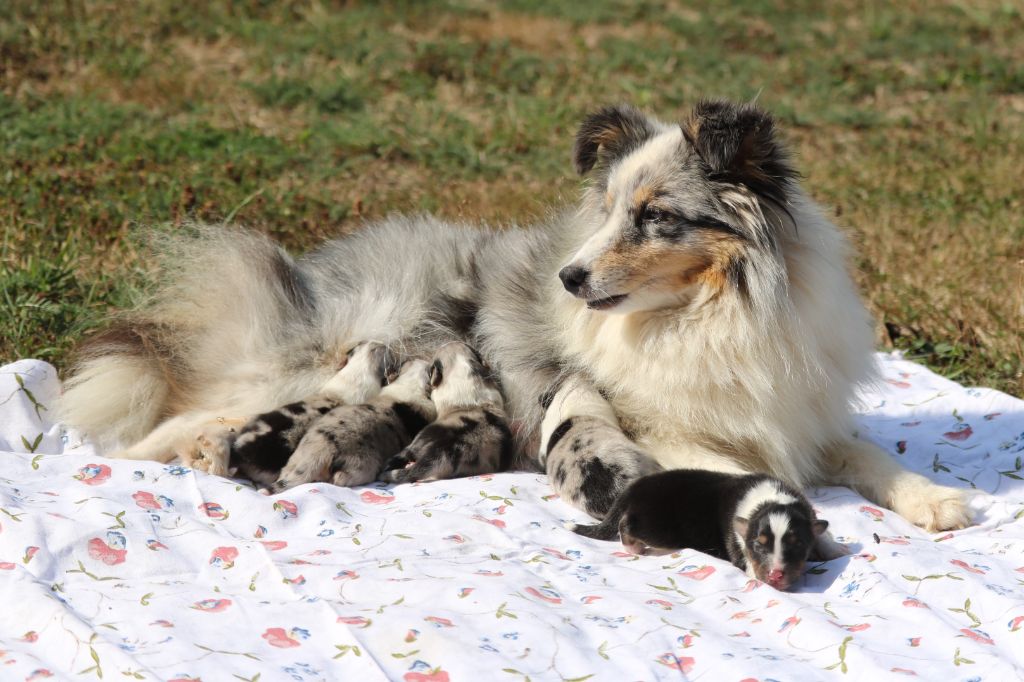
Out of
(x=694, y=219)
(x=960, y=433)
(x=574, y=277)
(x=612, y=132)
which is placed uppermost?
(x=612, y=132)

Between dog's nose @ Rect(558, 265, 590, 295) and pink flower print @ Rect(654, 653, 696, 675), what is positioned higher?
dog's nose @ Rect(558, 265, 590, 295)

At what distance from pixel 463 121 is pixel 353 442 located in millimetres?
5569

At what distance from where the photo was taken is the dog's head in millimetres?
3891

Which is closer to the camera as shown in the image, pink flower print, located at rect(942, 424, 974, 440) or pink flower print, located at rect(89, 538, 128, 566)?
pink flower print, located at rect(89, 538, 128, 566)

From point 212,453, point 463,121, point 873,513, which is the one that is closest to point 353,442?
point 212,453

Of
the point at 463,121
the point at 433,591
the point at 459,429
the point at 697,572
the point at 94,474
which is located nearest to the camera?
the point at 433,591

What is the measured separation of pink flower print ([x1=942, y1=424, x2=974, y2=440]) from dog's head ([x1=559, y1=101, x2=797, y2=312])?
1.64 meters

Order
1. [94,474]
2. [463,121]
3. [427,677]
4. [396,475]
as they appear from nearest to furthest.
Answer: [427,677] → [94,474] → [396,475] → [463,121]

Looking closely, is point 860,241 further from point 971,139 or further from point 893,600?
point 893,600

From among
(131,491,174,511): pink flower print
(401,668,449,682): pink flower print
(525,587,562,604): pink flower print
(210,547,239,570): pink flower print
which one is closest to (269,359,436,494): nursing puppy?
(131,491,174,511): pink flower print

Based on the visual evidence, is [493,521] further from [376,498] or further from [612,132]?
[612,132]

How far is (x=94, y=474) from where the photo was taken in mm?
3877

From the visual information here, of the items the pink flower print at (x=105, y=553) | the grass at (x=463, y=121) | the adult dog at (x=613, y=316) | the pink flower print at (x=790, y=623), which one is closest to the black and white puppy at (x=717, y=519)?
the pink flower print at (x=790, y=623)

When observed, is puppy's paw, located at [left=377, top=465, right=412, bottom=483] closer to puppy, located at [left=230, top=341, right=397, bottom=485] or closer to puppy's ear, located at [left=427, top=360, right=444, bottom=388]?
puppy, located at [left=230, top=341, right=397, bottom=485]
